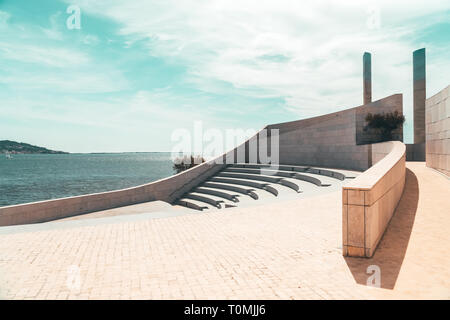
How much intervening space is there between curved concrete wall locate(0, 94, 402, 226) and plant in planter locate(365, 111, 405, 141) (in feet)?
1.67

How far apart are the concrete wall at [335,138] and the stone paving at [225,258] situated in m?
10.3

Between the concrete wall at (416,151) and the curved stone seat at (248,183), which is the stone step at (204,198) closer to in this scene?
the curved stone seat at (248,183)

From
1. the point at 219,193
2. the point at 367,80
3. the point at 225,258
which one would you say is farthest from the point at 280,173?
the point at 367,80

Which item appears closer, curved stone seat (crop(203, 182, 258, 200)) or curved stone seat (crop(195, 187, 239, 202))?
curved stone seat (crop(203, 182, 258, 200))

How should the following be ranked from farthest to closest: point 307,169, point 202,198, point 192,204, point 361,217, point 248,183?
point 307,169 < point 248,183 < point 202,198 < point 192,204 < point 361,217

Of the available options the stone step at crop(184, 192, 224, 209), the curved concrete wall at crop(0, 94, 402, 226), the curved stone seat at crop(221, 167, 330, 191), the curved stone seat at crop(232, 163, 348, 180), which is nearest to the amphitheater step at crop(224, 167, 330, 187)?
the curved stone seat at crop(221, 167, 330, 191)

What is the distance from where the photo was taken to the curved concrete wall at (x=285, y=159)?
1429 centimetres

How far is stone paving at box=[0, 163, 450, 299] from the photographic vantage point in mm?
4387

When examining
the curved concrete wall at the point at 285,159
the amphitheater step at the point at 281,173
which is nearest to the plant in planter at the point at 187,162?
the curved concrete wall at the point at 285,159

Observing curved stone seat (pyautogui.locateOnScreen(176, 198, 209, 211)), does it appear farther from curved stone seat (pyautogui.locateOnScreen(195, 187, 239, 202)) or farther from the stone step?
curved stone seat (pyautogui.locateOnScreen(195, 187, 239, 202))

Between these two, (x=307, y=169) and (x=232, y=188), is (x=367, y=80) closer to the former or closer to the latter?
(x=307, y=169)

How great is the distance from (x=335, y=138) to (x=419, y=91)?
8.93m

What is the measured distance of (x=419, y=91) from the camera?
2334 cm
